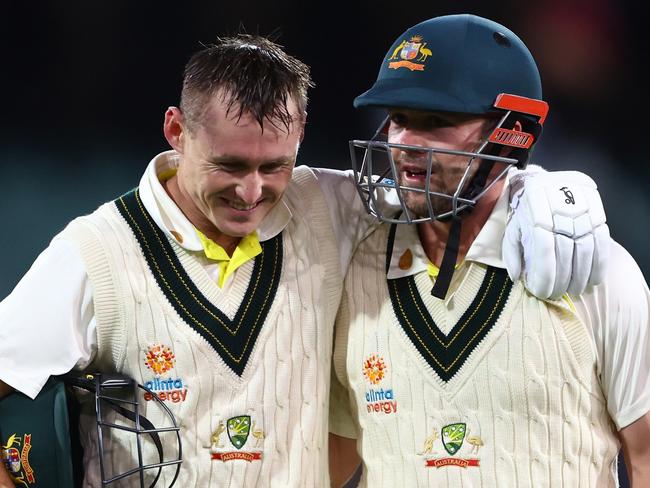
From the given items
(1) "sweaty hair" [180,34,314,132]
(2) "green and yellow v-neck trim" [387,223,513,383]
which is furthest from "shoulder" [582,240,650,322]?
(1) "sweaty hair" [180,34,314,132]

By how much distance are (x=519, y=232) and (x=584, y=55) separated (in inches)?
73.0

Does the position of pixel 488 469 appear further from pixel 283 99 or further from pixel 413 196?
pixel 283 99

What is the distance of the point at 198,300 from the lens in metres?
1.78

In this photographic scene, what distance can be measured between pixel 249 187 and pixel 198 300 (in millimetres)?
211

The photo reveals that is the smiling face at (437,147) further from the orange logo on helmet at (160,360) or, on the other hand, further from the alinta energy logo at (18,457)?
the alinta energy logo at (18,457)

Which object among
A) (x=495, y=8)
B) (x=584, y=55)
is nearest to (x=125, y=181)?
(x=495, y=8)

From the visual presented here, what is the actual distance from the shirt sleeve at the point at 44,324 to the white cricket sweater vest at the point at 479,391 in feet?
1.63

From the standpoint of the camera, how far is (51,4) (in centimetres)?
308

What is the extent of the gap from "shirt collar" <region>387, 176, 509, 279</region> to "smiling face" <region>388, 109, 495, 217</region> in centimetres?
7

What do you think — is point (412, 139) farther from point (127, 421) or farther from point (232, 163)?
point (127, 421)

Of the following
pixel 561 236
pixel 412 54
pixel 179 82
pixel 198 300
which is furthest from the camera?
pixel 179 82

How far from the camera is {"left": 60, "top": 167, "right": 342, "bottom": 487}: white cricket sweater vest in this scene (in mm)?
1741

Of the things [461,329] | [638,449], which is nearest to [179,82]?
[461,329]

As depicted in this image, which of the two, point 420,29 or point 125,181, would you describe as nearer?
point 420,29
